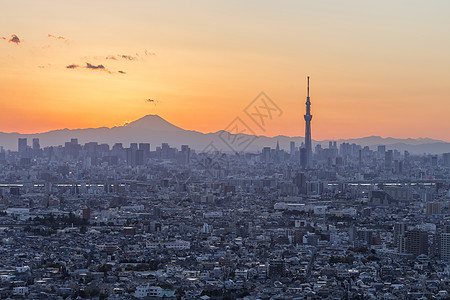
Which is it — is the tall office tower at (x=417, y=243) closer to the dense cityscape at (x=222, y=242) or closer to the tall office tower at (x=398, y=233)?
the dense cityscape at (x=222, y=242)

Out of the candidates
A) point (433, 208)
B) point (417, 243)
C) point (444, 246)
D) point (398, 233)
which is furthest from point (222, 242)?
point (433, 208)

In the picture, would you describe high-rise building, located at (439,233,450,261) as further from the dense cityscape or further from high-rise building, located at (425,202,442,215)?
high-rise building, located at (425,202,442,215)

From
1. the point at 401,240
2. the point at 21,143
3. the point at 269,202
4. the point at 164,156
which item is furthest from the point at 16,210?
the point at 21,143

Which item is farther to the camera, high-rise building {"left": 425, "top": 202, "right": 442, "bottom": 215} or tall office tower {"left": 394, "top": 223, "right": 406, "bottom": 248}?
high-rise building {"left": 425, "top": 202, "right": 442, "bottom": 215}

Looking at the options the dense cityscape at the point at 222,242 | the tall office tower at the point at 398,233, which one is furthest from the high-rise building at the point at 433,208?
the tall office tower at the point at 398,233

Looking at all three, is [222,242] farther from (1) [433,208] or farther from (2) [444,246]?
(1) [433,208]

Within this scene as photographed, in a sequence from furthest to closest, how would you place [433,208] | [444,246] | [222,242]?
1. [433,208]
2. [222,242]
3. [444,246]

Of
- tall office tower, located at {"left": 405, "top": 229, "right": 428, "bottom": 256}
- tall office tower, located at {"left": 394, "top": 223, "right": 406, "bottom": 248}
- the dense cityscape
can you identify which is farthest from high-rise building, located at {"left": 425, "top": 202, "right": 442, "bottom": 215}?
tall office tower, located at {"left": 405, "top": 229, "right": 428, "bottom": 256}

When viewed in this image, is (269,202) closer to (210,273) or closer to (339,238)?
(339,238)

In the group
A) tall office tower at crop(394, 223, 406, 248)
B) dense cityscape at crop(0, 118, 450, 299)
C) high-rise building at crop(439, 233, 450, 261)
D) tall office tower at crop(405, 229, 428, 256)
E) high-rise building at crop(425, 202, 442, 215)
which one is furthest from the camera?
high-rise building at crop(425, 202, 442, 215)

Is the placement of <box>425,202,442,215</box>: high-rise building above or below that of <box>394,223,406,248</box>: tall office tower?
above

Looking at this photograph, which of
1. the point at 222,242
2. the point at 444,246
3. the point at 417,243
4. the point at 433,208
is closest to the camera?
the point at 444,246
